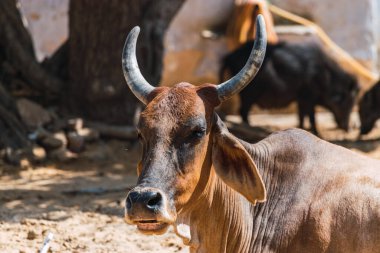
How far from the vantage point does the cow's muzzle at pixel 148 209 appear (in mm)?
4465

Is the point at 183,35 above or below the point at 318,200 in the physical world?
below

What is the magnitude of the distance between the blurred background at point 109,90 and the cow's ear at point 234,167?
6.50 feet

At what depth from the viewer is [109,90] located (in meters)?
10.9

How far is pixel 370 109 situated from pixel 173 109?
9.72 metres

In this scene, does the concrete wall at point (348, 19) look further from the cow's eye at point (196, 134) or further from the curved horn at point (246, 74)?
the cow's eye at point (196, 134)

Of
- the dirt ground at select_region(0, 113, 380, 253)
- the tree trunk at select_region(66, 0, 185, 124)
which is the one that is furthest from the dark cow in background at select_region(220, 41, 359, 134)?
the tree trunk at select_region(66, 0, 185, 124)

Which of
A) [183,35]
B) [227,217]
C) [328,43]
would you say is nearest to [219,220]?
[227,217]

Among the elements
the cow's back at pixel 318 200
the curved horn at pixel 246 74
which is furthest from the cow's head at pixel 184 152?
the cow's back at pixel 318 200

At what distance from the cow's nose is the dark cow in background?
8.77 m

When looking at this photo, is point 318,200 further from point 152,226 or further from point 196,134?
point 152,226

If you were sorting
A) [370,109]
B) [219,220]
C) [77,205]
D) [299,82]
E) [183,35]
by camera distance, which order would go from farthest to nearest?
1. [183,35]
2. [370,109]
3. [299,82]
4. [77,205]
5. [219,220]

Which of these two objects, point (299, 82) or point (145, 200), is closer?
point (145, 200)

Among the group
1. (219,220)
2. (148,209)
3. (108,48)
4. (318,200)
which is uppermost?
(148,209)

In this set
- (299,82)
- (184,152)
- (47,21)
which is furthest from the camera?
(47,21)
